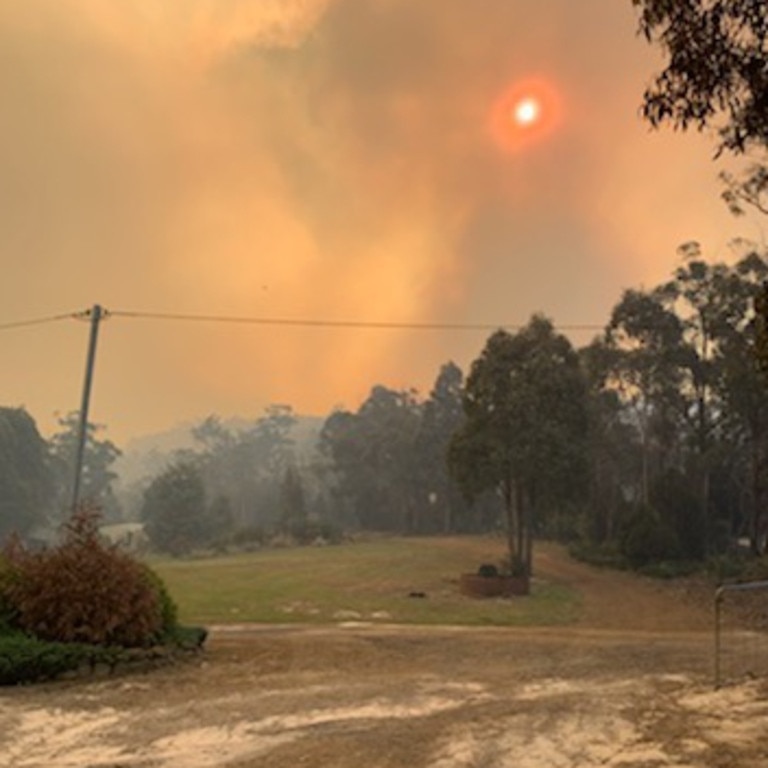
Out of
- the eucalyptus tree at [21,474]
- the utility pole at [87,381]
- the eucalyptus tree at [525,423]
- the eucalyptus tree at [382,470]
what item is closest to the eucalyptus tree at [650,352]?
the eucalyptus tree at [525,423]

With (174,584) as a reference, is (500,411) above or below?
above

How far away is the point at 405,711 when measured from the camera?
1001cm

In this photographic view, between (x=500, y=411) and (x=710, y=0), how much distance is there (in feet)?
85.8

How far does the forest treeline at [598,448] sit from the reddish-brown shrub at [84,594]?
1122cm

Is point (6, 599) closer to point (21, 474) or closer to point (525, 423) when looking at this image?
point (525, 423)

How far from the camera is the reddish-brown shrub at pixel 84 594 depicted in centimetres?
1380

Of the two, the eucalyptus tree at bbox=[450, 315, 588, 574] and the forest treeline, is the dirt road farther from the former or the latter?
the eucalyptus tree at bbox=[450, 315, 588, 574]

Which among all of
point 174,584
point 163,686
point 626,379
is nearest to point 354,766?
point 163,686

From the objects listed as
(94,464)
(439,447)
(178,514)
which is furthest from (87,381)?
(94,464)

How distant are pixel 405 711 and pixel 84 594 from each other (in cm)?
702

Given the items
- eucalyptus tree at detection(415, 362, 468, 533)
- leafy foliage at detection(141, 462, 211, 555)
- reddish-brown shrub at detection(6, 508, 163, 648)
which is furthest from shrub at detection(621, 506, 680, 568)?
leafy foliage at detection(141, 462, 211, 555)

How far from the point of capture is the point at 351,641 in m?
16.9

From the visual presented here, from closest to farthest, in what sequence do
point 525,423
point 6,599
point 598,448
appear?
1. point 6,599
2. point 525,423
3. point 598,448

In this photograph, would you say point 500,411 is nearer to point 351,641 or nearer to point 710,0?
point 351,641
